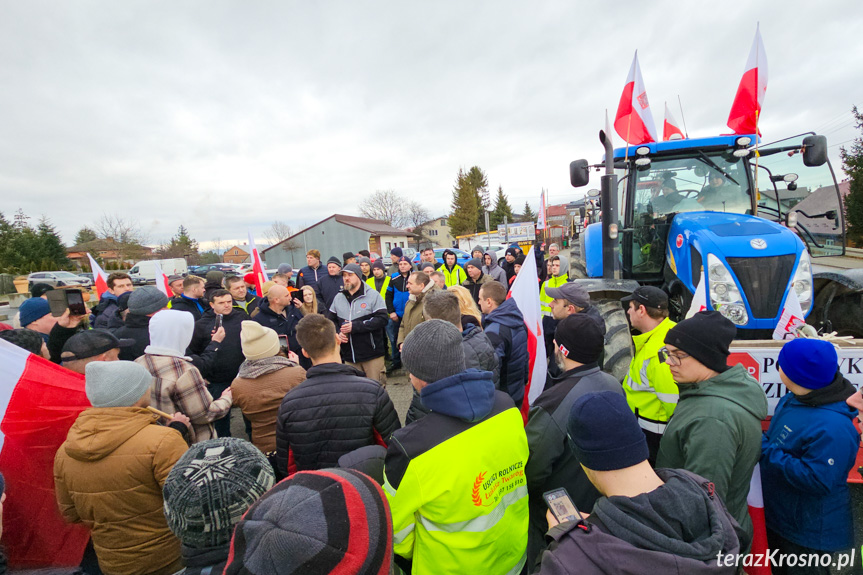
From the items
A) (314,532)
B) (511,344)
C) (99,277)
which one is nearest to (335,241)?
(99,277)

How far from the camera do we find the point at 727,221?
4.03 meters

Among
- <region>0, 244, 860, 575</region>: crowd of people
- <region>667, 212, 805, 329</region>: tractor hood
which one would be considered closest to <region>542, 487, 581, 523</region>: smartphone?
<region>0, 244, 860, 575</region>: crowd of people

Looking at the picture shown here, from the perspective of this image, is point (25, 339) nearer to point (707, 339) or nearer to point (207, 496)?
point (207, 496)

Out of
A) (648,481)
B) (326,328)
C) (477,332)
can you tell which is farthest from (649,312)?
(326,328)

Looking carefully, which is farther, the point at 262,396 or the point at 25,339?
the point at 25,339

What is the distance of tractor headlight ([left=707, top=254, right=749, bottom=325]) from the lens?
11.4 ft

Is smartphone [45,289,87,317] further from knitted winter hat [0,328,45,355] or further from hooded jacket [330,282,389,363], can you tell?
hooded jacket [330,282,389,363]

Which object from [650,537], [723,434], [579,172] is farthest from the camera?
[579,172]

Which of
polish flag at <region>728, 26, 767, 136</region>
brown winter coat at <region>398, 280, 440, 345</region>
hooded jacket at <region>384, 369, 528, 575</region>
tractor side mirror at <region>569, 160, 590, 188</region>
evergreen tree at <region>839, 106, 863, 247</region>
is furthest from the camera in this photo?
evergreen tree at <region>839, 106, 863, 247</region>

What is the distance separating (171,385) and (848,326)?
5903 millimetres

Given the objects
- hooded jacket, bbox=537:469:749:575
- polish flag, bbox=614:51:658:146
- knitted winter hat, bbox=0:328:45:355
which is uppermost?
polish flag, bbox=614:51:658:146

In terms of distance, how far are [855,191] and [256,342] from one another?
22.4 meters

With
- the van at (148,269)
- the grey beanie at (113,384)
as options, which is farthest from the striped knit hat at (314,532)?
the van at (148,269)

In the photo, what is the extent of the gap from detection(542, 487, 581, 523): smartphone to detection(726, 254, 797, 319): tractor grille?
3355 millimetres
